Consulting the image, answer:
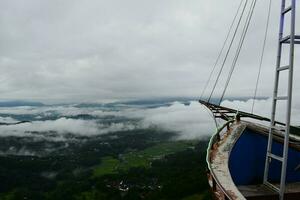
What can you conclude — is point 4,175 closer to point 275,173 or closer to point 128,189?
point 128,189

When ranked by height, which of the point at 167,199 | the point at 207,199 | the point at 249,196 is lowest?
the point at 167,199

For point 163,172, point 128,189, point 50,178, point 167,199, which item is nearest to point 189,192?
point 167,199

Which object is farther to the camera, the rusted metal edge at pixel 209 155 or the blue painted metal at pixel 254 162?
the blue painted metal at pixel 254 162

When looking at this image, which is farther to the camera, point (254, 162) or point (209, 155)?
point (254, 162)

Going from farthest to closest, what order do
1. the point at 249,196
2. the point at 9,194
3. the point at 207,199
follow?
the point at 9,194, the point at 207,199, the point at 249,196

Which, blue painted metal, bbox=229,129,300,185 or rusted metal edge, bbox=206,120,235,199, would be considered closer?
rusted metal edge, bbox=206,120,235,199

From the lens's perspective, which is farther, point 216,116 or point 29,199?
point 29,199

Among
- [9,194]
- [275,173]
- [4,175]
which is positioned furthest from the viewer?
[4,175]

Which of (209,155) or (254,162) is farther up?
(209,155)
